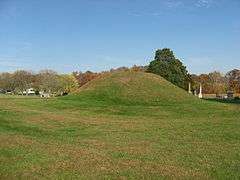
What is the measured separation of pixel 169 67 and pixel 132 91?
98.7 feet

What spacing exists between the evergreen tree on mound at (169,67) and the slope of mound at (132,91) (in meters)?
22.3

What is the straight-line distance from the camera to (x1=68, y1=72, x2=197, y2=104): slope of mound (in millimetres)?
37469

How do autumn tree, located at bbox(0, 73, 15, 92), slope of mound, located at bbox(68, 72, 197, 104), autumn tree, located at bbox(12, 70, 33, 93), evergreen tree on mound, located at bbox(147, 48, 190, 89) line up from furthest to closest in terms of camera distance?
autumn tree, located at bbox(0, 73, 15, 92), autumn tree, located at bbox(12, 70, 33, 93), evergreen tree on mound, located at bbox(147, 48, 190, 89), slope of mound, located at bbox(68, 72, 197, 104)

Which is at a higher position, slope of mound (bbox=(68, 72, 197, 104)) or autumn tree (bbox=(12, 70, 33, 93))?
autumn tree (bbox=(12, 70, 33, 93))

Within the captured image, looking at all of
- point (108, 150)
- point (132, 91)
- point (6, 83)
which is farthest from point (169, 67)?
point (108, 150)

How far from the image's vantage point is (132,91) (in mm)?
39625

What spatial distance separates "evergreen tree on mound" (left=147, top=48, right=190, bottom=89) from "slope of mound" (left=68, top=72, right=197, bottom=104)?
2225 centimetres

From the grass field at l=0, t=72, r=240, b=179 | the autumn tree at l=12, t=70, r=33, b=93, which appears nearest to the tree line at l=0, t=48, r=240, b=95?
the autumn tree at l=12, t=70, r=33, b=93

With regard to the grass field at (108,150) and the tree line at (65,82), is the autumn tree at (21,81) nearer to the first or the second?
the tree line at (65,82)

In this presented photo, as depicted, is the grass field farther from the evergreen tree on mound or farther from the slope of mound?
the evergreen tree on mound

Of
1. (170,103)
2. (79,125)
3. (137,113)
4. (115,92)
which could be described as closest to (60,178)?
(79,125)

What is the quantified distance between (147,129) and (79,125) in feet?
11.1

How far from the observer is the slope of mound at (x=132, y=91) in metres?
37.5

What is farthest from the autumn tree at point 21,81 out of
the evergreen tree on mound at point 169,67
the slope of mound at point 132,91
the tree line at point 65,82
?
the slope of mound at point 132,91
